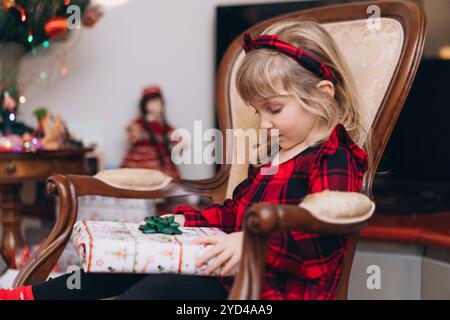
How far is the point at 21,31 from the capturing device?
2.01 meters

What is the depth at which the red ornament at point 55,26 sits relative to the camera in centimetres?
200

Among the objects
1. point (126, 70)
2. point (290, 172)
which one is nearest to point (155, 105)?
point (126, 70)

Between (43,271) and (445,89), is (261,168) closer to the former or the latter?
(43,271)

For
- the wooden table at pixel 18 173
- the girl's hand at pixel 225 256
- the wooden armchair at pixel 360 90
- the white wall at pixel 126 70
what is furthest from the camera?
the white wall at pixel 126 70

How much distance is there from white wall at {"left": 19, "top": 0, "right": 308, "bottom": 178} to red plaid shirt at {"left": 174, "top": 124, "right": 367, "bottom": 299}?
1279mm

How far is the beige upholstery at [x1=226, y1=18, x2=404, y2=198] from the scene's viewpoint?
3.48 ft

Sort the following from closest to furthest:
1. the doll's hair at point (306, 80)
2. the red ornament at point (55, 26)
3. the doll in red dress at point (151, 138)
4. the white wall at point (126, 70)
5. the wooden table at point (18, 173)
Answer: the doll's hair at point (306, 80) < the wooden table at point (18, 173) < the red ornament at point (55, 26) < the doll in red dress at point (151, 138) < the white wall at point (126, 70)

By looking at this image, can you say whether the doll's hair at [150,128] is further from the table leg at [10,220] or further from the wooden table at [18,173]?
the table leg at [10,220]

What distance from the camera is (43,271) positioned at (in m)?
1.01

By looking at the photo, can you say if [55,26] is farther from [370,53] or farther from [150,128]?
[370,53]

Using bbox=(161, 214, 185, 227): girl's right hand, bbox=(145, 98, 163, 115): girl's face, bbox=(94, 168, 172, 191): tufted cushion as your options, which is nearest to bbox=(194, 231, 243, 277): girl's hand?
bbox=(161, 214, 185, 227): girl's right hand

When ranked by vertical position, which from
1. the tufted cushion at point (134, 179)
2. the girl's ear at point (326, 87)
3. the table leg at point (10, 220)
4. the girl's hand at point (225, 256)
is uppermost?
the girl's ear at point (326, 87)

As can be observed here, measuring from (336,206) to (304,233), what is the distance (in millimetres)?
88

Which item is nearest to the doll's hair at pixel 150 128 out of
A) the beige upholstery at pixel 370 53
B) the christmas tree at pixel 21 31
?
the christmas tree at pixel 21 31
